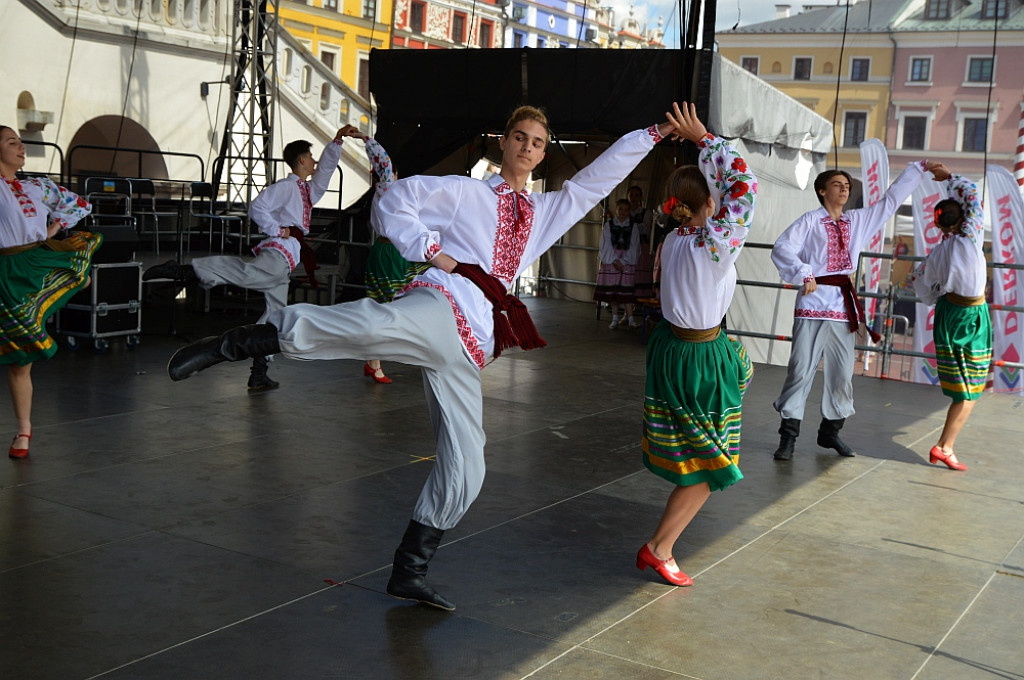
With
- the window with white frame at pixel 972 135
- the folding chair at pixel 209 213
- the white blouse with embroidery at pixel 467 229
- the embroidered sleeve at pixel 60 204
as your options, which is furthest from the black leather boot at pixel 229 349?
the window with white frame at pixel 972 135

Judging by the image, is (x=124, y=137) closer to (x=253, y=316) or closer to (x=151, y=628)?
(x=253, y=316)

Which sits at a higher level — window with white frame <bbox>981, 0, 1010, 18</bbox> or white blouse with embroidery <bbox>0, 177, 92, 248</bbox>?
window with white frame <bbox>981, 0, 1010, 18</bbox>

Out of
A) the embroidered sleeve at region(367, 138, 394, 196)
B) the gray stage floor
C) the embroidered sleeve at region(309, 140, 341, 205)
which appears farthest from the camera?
the embroidered sleeve at region(367, 138, 394, 196)

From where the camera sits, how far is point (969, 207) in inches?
222

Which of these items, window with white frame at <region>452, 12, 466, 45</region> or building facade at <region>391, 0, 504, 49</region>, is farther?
window with white frame at <region>452, 12, 466, 45</region>

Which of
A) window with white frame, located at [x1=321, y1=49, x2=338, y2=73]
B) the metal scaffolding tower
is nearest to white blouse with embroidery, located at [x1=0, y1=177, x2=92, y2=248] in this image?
the metal scaffolding tower

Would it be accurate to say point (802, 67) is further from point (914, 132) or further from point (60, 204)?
point (60, 204)

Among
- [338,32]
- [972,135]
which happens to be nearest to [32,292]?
[338,32]

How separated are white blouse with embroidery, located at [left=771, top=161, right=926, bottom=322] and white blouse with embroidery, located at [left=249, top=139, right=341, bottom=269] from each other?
292cm

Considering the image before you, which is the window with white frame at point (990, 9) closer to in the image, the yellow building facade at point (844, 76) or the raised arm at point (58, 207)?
the yellow building facade at point (844, 76)

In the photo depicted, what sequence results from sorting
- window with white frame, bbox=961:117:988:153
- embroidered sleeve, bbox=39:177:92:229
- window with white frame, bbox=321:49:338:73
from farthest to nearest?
window with white frame, bbox=961:117:988:153 → window with white frame, bbox=321:49:338:73 → embroidered sleeve, bbox=39:177:92:229

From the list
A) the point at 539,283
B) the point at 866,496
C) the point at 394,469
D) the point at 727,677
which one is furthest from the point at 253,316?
the point at 727,677

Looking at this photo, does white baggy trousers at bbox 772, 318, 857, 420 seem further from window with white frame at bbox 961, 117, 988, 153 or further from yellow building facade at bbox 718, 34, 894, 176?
window with white frame at bbox 961, 117, 988, 153

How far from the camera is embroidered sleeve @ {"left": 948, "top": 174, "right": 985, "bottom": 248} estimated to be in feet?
18.5
